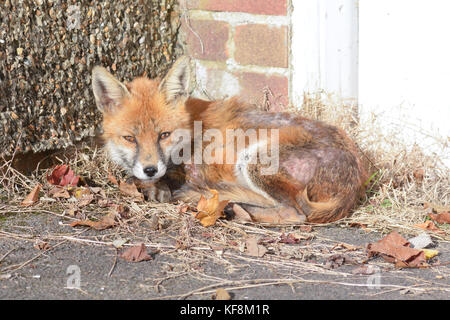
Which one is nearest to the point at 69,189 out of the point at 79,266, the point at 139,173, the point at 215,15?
the point at 139,173

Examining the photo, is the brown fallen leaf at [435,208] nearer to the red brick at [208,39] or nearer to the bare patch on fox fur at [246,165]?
the bare patch on fox fur at [246,165]

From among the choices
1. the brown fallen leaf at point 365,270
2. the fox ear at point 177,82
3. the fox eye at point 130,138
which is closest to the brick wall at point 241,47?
the fox ear at point 177,82

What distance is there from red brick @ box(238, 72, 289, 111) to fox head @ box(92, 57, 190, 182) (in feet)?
2.78

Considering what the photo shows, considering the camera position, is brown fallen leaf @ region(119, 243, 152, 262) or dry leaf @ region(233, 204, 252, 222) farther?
dry leaf @ region(233, 204, 252, 222)

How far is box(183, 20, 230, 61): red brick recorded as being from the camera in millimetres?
4145

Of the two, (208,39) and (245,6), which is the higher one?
(245,6)

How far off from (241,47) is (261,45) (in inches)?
7.1

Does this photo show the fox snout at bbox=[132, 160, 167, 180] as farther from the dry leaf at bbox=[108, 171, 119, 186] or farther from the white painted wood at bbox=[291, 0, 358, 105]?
the white painted wood at bbox=[291, 0, 358, 105]

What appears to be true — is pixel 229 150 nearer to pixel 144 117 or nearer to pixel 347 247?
pixel 144 117

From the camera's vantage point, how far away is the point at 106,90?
331cm

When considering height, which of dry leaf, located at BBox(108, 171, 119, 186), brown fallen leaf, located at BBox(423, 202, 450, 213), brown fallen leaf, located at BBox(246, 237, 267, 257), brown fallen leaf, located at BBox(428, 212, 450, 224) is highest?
dry leaf, located at BBox(108, 171, 119, 186)

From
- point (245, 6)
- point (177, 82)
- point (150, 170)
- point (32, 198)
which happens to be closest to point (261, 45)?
point (245, 6)

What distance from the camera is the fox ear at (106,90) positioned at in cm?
321

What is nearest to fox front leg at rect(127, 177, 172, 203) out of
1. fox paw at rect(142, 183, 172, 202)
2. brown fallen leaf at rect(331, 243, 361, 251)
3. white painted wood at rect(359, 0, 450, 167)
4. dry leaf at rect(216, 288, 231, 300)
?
fox paw at rect(142, 183, 172, 202)
